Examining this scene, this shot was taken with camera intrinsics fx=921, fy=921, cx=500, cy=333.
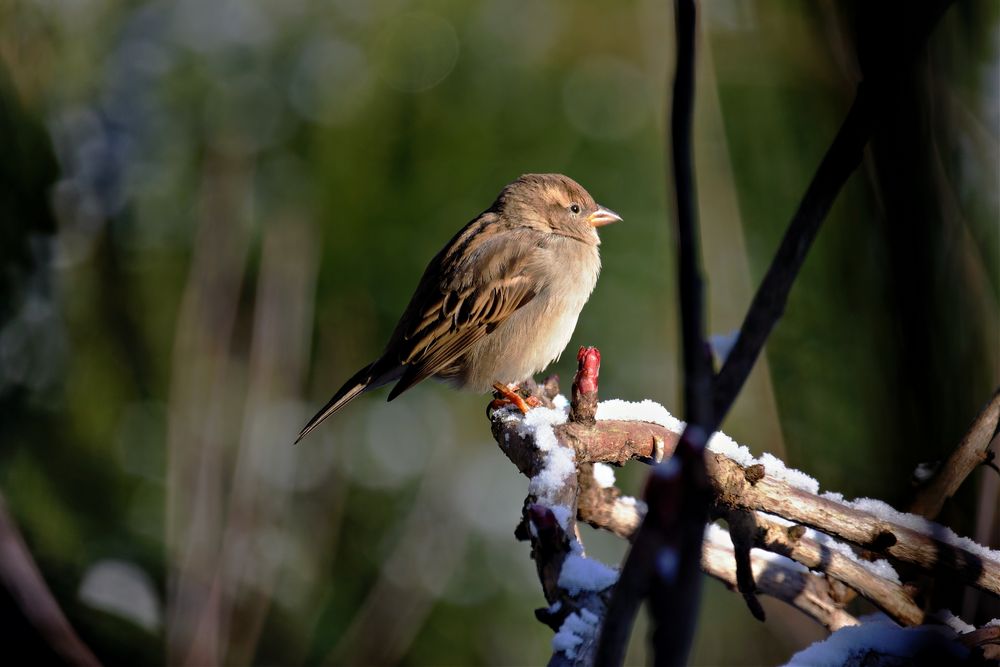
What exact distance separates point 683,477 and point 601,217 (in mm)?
2679

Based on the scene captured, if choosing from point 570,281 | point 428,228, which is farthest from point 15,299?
point 570,281

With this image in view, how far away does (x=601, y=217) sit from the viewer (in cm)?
325

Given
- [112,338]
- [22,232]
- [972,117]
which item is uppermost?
[972,117]

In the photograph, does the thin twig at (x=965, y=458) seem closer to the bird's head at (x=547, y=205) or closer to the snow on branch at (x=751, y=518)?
the snow on branch at (x=751, y=518)

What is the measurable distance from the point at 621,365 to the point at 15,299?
8.06 ft

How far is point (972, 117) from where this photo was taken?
5.53ft

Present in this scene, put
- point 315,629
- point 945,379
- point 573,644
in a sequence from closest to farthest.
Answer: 1. point 573,644
2. point 945,379
3. point 315,629

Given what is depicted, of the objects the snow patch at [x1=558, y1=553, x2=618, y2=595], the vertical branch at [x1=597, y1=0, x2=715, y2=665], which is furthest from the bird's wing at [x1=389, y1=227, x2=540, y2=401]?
the vertical branch at [x1=597, y1=0, x2=715, y2=665]

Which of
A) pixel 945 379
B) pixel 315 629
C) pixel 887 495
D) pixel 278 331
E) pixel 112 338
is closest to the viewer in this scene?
pixel 945 379

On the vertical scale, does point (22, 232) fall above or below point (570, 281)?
below

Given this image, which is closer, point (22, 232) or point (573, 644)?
point (573, 644)

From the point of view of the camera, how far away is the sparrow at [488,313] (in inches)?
112

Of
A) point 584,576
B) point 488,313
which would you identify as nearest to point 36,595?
point 488,313

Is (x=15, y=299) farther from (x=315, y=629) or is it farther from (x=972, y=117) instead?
(x=972, y=117)
